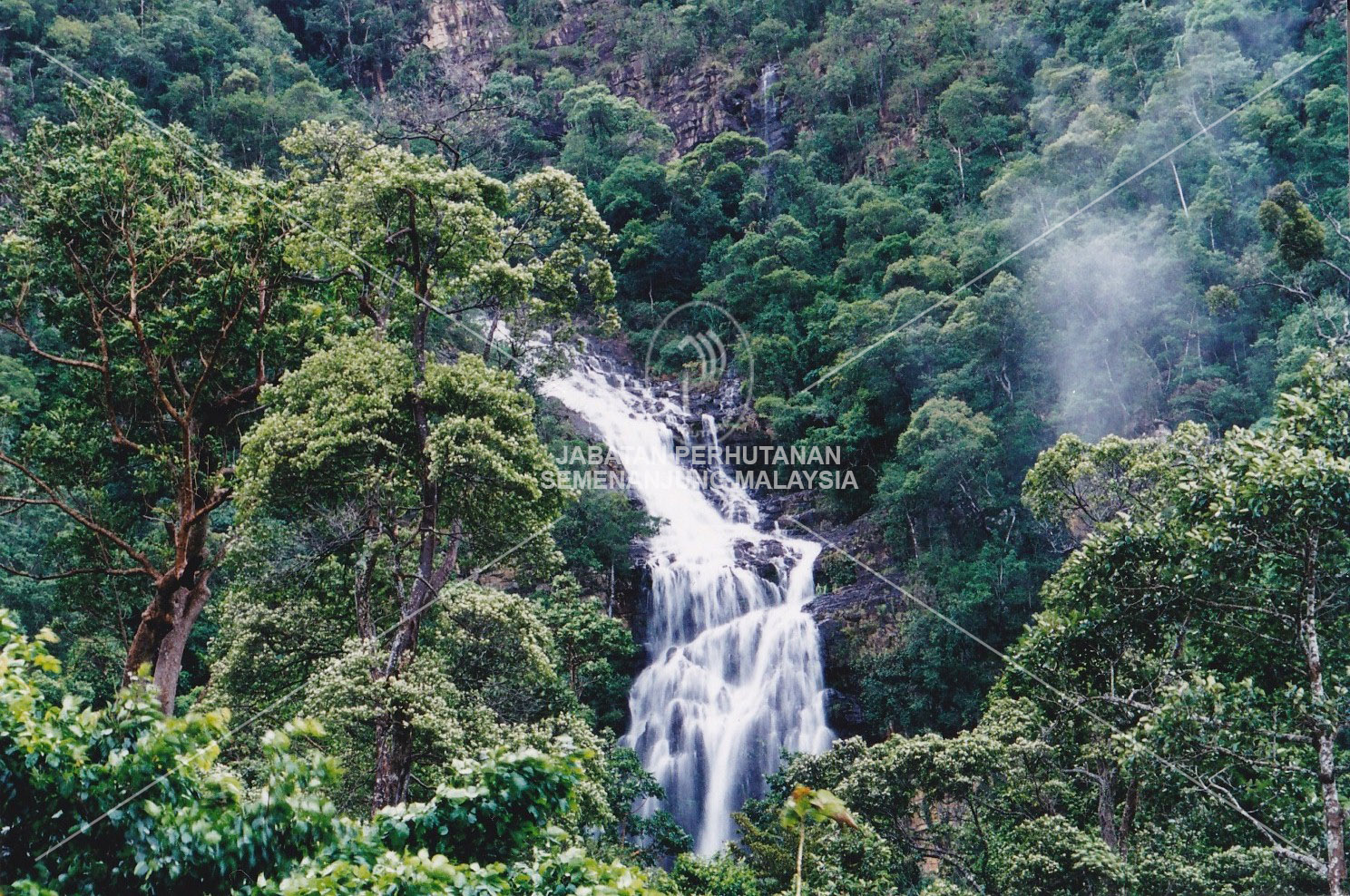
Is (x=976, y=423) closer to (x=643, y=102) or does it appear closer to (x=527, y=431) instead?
(x=527, y=431)

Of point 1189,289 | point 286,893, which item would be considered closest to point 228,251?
point 286,893

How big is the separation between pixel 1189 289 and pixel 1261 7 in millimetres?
10156

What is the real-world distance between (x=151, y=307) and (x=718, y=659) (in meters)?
13.0

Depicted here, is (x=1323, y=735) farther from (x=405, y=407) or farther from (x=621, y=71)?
(x=621, y=71)

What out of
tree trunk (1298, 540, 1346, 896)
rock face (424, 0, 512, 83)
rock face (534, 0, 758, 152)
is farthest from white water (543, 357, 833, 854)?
rock face (424, 0, 512, 83)

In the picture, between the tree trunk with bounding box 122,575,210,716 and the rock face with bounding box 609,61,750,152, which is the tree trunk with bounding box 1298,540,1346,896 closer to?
the tree trunk with bounding box 122,575,210,716

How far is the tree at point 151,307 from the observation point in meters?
8.91

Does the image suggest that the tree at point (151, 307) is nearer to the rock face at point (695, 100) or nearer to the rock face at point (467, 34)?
the rock face at point (695, 100)

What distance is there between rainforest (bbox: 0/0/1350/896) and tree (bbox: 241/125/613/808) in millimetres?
55

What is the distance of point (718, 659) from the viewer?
776 inches

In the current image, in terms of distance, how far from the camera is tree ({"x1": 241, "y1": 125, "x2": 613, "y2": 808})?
8.47 meters

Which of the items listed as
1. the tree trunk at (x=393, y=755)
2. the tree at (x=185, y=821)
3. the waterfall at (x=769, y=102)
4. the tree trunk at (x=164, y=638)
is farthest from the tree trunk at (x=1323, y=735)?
the waterfall at (x=769, y=102)

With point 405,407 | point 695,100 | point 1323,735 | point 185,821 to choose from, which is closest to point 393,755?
point 405,407

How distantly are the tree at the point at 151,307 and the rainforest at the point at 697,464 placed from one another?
0.19 feet
